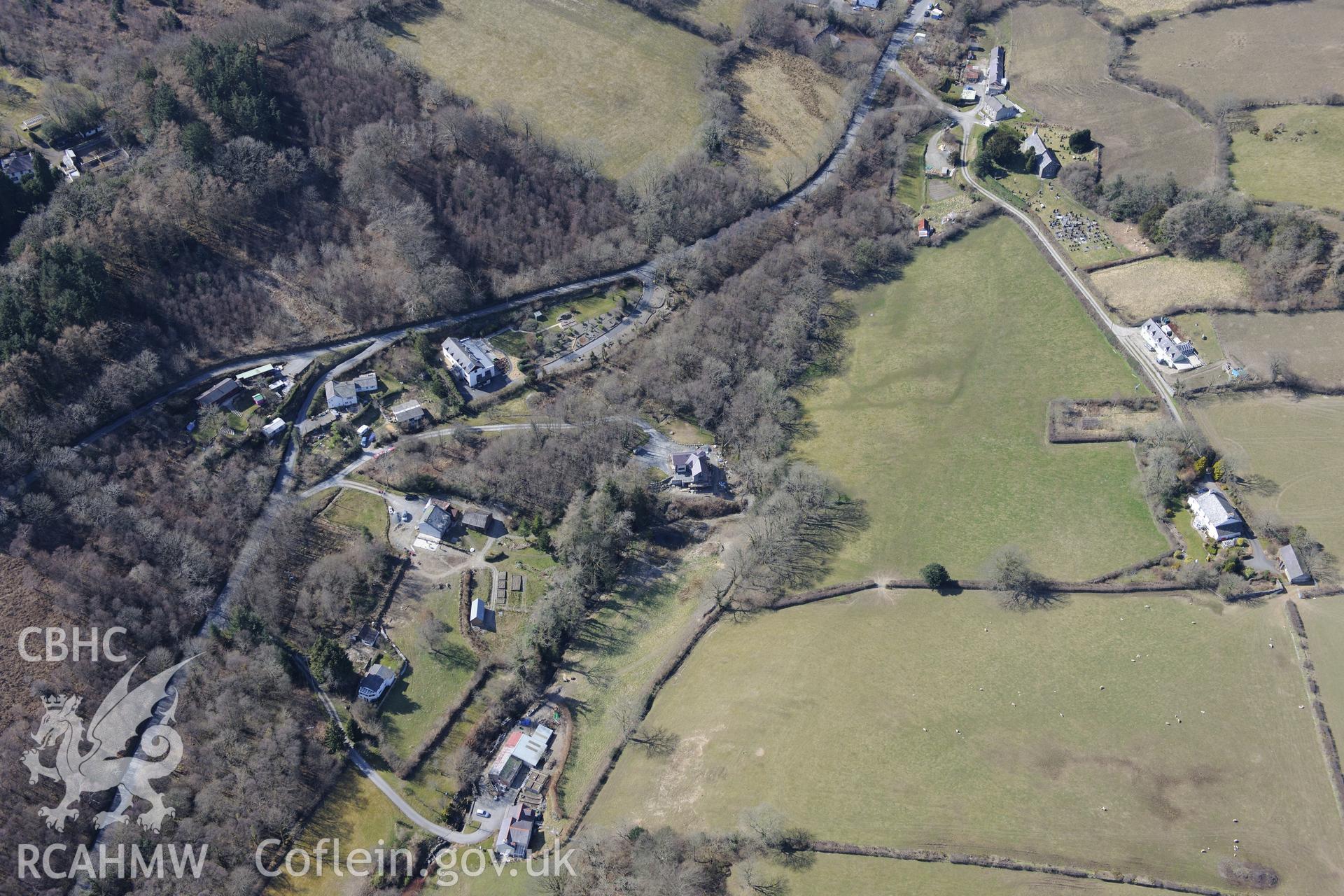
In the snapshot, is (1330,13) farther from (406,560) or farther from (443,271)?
(406,560)

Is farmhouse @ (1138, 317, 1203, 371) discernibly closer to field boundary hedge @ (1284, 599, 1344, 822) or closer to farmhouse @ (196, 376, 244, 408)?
field boundary hedge @ (1284, 599, 1344, 822)

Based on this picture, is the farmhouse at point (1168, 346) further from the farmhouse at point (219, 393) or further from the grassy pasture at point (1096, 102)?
the farmhouse at point (219, 393)

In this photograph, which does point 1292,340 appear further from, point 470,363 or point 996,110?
point 470,363

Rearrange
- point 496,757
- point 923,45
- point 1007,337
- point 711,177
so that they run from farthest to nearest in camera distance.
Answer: point 923,45 → point 711,177 → point 1007,337 → point 496,757

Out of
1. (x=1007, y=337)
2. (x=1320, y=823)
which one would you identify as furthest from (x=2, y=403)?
(x=1320, y=823)

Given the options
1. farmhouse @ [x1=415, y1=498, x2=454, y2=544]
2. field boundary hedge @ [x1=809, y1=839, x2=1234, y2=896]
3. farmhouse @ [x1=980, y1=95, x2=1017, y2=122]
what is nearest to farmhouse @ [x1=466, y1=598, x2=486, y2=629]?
farmhouse @ [x1=415, y1=498, x2=454, y2=544]

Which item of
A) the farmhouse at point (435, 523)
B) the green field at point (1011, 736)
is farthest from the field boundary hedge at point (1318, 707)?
the farmhouse at point (435, 523)
